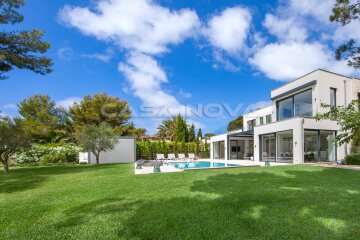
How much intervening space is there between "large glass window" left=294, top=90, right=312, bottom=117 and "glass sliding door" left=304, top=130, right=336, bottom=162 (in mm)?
1664

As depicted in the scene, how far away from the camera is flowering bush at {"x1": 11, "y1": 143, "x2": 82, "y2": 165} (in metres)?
22.7

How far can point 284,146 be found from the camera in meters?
20.7

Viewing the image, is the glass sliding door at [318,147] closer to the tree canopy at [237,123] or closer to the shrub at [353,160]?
the shrub at [353,160]

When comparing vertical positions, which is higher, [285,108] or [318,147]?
[285,108]

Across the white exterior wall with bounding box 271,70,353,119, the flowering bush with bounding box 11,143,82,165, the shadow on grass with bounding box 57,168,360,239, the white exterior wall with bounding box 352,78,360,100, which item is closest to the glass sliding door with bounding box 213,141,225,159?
the white exterior wall with bounding box 271,70,353,119

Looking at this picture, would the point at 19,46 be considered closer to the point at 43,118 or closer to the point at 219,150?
the point at 43,118

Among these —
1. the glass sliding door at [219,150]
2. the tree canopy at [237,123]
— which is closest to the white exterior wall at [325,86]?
the glass sliding door at [219,150]

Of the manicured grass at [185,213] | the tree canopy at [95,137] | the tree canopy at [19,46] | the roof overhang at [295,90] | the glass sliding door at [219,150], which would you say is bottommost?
the glass sliding door at [219,150]

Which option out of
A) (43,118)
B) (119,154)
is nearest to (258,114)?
(119,154)

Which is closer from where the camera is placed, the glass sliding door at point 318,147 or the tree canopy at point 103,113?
the glass sliding door at point 318,147

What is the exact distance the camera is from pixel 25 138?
1468cm

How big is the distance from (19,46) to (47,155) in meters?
13.5

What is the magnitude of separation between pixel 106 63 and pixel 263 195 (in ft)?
76.8

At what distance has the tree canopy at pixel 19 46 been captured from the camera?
43.0 ft
